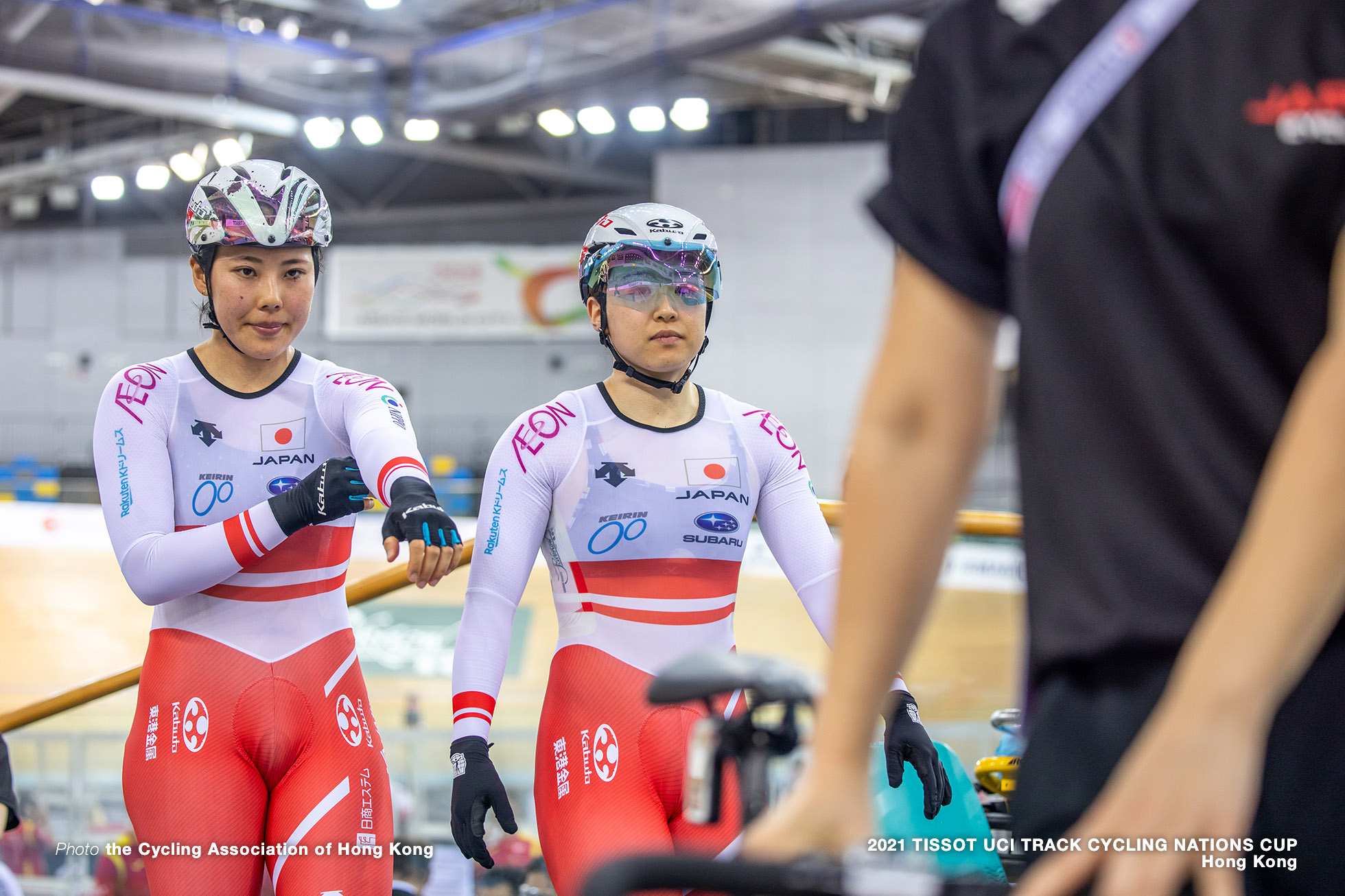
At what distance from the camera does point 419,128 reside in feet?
56.2

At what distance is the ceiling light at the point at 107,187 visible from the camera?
2345 cm

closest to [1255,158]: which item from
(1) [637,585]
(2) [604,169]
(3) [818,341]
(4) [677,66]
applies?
(1) [637,585]

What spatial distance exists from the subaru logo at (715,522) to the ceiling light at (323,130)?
15196 millimetres

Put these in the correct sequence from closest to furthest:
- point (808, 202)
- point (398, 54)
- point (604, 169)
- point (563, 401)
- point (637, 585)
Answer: point (637, 585) < point (563, 401) < point (398, 54) < point (808, 202) < point (604, 169)

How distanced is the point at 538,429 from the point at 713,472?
455mm

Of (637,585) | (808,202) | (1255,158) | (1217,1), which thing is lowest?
(637,585)

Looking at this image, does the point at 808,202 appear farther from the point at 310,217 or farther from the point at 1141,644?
the point at 1141,644

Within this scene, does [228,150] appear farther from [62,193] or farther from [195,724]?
[195,724]

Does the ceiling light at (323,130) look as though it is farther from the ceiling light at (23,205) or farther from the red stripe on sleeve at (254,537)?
the red stripe on sleeve at (254,537)

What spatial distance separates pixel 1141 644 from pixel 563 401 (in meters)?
2.59

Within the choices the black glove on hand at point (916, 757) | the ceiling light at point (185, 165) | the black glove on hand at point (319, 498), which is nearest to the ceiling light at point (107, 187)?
the ceiling light at point (185, 165)

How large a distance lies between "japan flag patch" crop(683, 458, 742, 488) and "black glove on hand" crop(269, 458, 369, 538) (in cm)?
80

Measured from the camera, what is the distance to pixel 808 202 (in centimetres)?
2069

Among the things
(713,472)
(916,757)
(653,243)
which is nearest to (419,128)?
(653,243)
